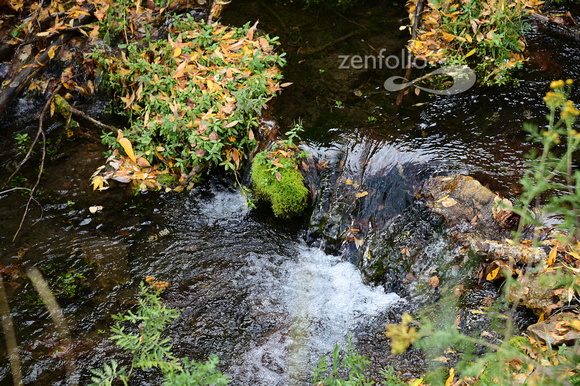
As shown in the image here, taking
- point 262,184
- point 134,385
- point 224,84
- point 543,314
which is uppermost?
point 224,84

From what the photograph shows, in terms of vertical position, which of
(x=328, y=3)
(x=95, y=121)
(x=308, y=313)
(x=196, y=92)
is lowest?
(x=308, y=313)

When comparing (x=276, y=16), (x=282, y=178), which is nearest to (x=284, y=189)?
(x=282, y=178)

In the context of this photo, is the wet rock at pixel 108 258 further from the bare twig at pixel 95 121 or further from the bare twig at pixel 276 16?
the bare twig at pixel 276 16

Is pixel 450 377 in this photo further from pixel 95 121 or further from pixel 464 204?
pixel 95 121

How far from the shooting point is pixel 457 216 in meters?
4.07

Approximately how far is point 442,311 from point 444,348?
0.37 meters

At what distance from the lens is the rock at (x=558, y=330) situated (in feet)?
9.07

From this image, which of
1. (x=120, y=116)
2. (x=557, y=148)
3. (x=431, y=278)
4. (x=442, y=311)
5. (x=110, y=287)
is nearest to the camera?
(x=442, y=311)

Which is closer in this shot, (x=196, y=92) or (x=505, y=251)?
(x=505, y=251)

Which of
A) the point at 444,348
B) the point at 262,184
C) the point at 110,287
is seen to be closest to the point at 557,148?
the point at 444,348

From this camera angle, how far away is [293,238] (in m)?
4.73

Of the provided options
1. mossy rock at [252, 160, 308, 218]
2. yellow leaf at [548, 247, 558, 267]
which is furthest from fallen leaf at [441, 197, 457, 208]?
mossy rock at [252, 160, 308, 218]

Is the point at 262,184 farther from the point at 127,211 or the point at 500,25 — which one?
the point at 500,25

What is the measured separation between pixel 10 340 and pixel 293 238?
2875 millimetres
